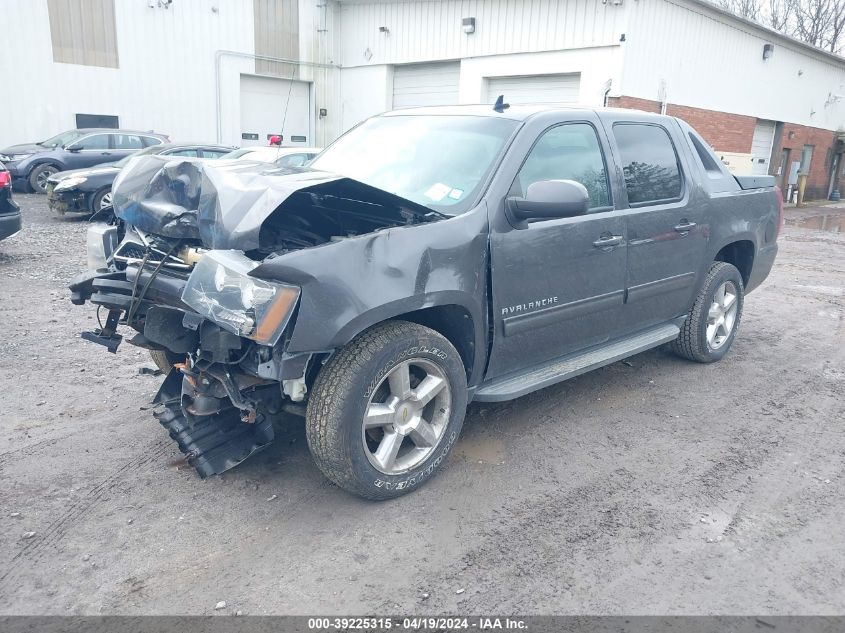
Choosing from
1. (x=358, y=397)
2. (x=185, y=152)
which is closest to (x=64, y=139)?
(x=185, y=152)

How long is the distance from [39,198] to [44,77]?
14.6 ft

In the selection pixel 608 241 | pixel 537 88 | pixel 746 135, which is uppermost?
pixel 537 88

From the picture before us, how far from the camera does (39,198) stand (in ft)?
49.4

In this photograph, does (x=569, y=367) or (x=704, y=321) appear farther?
(x=704, y=321)

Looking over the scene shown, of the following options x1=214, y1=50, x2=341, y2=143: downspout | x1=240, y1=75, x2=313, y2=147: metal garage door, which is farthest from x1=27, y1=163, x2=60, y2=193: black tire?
x1=240, y1=75, x2=313, y2=147: metal garage door

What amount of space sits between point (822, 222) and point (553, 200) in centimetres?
1764

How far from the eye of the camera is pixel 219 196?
323cm

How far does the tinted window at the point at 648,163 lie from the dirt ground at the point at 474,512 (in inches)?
55.7

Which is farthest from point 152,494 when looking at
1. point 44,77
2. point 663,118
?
point 44,77

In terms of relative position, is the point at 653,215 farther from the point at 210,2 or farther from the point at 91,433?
the point at 210,2

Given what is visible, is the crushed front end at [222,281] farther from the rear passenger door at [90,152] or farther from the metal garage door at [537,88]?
the metal garage door at [537,88]

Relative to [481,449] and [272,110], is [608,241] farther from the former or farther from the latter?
[272,110]

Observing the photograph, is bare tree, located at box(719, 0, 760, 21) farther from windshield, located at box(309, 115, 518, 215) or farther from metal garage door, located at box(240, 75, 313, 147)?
windshield, located at box(309, 115, 518, 215)

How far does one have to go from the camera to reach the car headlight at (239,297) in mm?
2869
